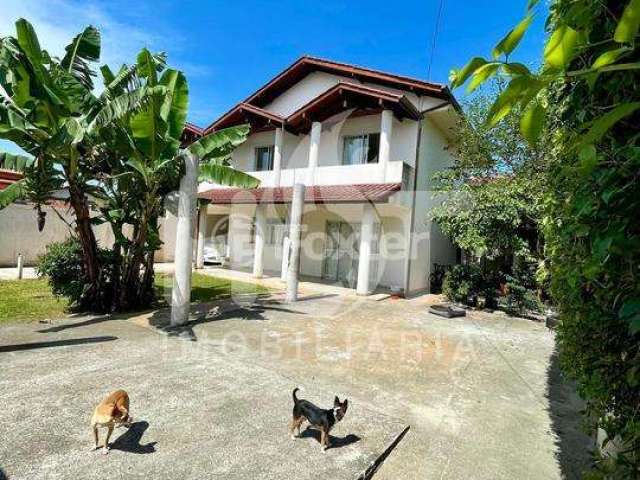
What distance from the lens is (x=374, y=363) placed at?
269 inches

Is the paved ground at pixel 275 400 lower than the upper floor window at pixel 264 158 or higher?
lower

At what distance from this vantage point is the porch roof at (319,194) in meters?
13.4

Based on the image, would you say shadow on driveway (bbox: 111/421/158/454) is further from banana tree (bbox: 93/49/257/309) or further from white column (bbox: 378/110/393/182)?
white column (bbox: 378/110/393/182)

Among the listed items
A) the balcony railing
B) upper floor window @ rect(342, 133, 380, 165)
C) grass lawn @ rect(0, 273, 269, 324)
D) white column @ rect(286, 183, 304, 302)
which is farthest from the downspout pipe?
grass lawn @ rect(0, 273, 269, 324)

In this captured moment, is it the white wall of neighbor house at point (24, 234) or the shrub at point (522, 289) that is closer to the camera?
the shrub at point (522, 289)

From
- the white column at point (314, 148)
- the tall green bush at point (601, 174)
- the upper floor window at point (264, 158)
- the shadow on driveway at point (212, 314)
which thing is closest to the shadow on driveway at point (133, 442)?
the shadow on driveway at point (212, 314)

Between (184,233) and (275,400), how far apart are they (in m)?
4.80

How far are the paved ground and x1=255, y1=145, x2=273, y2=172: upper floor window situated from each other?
38.5 ft

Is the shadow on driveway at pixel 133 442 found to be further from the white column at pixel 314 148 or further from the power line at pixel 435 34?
the white column at pixel 314 148

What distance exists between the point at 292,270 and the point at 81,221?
236 inches

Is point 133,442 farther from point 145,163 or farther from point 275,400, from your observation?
point 145,163

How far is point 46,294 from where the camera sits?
1094cm

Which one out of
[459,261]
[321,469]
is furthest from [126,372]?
[459,261]

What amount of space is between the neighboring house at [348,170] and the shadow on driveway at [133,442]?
10352mm
